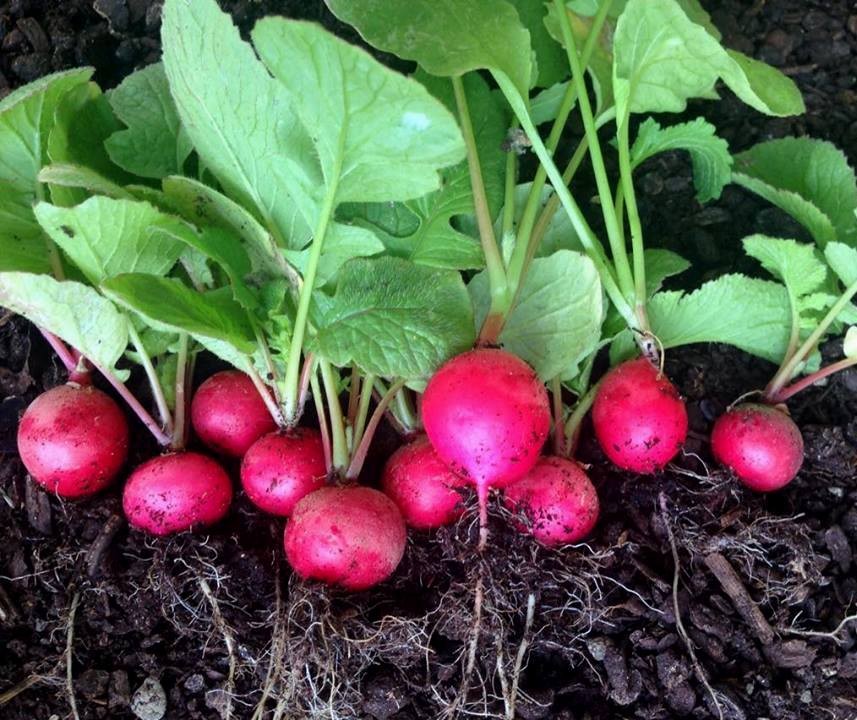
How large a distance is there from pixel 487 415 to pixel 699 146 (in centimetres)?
57

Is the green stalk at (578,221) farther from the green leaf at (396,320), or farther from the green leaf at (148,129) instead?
the green leaf at (148,129)

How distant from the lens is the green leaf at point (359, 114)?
2.99ft

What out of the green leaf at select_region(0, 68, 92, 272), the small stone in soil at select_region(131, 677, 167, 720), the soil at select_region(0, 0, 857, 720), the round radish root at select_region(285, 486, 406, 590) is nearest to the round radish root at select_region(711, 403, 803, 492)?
the soil at select_region(0, 0, 857, 720)

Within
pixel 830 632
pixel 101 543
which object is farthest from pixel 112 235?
pixel 830 632

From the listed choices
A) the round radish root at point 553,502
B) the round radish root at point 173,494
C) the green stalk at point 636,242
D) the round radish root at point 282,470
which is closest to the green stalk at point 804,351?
the green stalk at point 636,242

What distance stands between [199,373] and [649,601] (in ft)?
2.56

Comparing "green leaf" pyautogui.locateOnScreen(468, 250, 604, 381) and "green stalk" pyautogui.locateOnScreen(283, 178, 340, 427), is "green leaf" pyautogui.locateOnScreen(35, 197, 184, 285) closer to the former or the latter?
"green stalk" pyautogui.locateOnScreen(283, 178, 340, 427)

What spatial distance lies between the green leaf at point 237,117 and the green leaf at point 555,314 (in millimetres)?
306

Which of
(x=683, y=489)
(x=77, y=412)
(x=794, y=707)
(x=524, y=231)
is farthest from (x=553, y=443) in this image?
(x=77, y=412)

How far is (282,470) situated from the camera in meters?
1.21

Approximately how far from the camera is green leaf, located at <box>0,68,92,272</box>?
1.15 metres

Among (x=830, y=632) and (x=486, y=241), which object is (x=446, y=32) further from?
(x=830, y=632)

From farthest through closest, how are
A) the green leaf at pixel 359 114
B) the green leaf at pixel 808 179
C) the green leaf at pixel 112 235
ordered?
the green leaf at pixel 808 179
the green leaf at pixel 112 235
the green leaf at pixel 359 114

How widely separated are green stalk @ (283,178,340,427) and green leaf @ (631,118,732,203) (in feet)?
1.72
